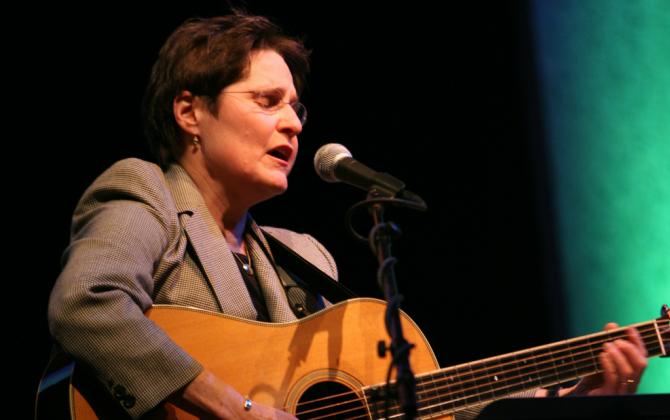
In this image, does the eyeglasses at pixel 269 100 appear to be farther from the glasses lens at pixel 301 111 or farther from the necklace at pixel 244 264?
the necklace at pixel 244 264

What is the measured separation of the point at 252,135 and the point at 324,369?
91cm

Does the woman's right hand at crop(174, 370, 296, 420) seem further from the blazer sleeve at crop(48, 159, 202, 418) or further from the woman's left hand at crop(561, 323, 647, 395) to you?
the woman's left hand at crop(561, 323, 647, 395)

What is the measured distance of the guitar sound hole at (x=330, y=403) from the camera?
2.27 meters

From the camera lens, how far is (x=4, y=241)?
3.20 metres

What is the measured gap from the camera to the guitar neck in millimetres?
2379

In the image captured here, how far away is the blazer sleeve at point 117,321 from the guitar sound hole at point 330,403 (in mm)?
399

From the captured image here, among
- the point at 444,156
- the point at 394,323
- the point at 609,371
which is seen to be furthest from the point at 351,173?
the point at 444,156

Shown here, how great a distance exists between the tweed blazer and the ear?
165 millimetres

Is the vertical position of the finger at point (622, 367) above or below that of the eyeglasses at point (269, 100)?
below

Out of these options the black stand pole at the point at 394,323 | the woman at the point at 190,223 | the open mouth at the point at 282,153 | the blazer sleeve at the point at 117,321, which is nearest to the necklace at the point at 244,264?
the woman at the point at 190,223

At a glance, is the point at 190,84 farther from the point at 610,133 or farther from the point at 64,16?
the point at 610,133

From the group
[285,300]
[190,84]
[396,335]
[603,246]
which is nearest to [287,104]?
[190,84]

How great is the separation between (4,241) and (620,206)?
3517 mm

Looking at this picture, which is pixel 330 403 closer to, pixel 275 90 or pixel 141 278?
pixel 141 278
